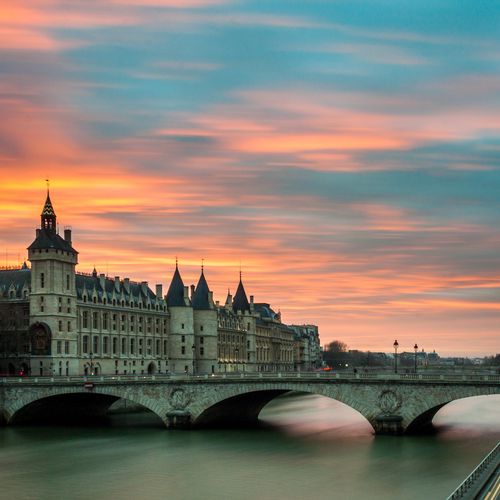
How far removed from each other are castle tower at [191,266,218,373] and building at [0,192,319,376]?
0.18 meters

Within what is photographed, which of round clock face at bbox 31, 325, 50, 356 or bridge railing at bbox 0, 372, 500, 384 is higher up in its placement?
round clock face at bbox 31, 325, 50, 356

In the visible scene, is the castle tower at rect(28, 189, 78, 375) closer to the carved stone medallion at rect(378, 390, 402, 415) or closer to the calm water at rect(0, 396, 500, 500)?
the calm water at rect(0, 396, 500, 500)

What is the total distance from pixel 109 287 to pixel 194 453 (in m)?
74.6

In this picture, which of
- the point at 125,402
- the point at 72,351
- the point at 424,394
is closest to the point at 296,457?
the point at 424,394

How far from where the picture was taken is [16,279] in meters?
133

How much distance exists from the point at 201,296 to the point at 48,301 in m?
47.7

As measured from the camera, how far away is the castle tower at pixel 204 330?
164m

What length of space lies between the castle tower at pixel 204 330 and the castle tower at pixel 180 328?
249 centimetres

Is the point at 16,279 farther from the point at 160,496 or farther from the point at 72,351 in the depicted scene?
the point at 160,496

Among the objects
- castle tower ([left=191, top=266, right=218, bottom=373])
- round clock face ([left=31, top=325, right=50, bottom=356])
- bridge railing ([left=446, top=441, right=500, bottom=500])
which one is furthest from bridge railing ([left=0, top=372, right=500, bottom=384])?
castle tower ([left=191, top=266, right=218, bottom=373])

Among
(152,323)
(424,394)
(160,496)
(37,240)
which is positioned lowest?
(160,496)

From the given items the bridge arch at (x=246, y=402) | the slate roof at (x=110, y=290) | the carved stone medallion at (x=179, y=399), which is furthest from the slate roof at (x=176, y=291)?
the carved stone medallion at (x=179, y=399)

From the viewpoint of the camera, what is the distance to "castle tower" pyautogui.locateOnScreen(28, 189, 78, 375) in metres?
120

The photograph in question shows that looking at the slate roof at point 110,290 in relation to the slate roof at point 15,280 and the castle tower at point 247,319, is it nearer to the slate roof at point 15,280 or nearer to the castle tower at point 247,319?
the slate roof at point 15,280
